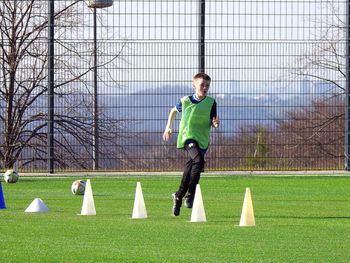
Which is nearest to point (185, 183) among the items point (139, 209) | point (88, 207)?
point (139, 209)

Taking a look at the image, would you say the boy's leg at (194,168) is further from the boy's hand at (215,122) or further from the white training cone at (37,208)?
the white training cone at (37,208)

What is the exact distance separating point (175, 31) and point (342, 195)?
25.0 ft

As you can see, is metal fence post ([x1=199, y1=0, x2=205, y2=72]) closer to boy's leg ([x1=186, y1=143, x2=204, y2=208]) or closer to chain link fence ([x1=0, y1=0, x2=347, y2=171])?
chain link fence ([x1=0, y1=0, x2=347, y2=171])

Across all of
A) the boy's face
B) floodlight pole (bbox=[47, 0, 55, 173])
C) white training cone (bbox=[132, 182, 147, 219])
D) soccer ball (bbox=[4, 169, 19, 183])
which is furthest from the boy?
floodlight pole (bbox=[47, 0, 55, 173])

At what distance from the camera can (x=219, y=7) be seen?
2616 cm

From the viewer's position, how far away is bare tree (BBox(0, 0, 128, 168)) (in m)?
25.9

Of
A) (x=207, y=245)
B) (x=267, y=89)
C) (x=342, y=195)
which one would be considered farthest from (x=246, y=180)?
(x=207, y=245)

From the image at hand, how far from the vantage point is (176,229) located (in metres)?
12.5

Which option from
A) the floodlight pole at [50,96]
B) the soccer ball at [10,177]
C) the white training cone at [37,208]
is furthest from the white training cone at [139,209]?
the floodlight pole at [50,96]

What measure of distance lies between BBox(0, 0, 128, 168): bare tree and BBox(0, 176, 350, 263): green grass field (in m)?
5.23

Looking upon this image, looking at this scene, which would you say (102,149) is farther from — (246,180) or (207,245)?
(207,245)

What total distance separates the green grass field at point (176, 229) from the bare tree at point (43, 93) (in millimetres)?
5228

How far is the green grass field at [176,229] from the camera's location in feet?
33.0

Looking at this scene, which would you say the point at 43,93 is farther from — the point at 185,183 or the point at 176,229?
the point at 176,229
